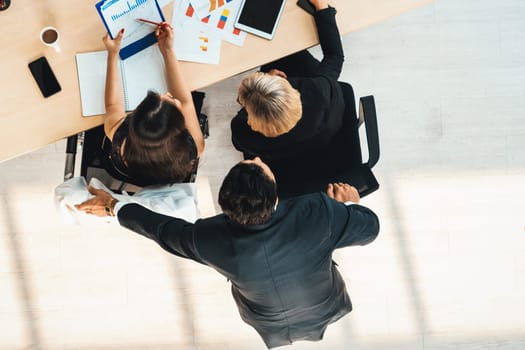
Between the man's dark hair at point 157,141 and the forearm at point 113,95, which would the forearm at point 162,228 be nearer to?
the man's dark hair at point 157,141

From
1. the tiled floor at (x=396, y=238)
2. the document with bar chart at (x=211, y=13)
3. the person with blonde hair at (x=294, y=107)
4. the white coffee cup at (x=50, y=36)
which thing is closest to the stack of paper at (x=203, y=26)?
the document with bar chart at (x=211, y=13)

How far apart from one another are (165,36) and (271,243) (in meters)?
0.87

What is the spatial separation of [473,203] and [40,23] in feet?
7.39

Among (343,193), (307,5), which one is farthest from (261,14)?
(343,193)

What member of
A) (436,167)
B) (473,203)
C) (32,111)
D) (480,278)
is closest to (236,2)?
(32,111)

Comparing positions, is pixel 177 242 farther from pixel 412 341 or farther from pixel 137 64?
pixel 412 341

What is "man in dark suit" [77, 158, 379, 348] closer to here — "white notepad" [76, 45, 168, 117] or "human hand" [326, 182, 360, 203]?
"human hand" [326, 182, 360, 203]

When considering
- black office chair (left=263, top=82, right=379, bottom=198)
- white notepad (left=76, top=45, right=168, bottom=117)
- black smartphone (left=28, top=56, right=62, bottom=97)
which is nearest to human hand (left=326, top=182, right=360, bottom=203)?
black office chair (left=263, top=82, right=379, bottom=198)

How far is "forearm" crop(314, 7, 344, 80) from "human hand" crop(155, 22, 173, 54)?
0.55 metres

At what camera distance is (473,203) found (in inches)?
103

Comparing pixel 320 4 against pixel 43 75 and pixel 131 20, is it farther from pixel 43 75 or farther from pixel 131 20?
pixel 43 75

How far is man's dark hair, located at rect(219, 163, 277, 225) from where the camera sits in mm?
1393

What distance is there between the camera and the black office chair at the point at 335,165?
1.95 m

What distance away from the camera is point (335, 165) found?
1.98 m
